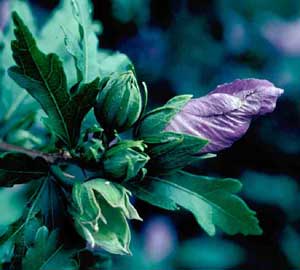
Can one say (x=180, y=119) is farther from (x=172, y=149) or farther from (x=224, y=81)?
(x=224, y=81)

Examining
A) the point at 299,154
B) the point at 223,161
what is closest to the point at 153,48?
the point at 223,161

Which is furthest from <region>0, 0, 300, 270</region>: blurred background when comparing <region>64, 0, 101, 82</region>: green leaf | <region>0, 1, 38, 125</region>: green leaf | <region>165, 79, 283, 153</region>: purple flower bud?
<region>165, 79, 283, 153</region>: purple flower bud

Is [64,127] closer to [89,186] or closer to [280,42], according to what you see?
[89,186]

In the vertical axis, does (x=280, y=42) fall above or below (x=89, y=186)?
below

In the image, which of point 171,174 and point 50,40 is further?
point 50,40

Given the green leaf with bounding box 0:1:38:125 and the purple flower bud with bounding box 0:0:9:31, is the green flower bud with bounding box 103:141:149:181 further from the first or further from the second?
the purple flower bud with bounding box 0:0:9:31

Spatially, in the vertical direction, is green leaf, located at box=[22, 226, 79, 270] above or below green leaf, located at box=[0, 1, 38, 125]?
below

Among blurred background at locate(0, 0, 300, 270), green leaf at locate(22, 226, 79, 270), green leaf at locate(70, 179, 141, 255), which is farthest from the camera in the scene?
blurred background at locate(0, 0, 300, 270)
